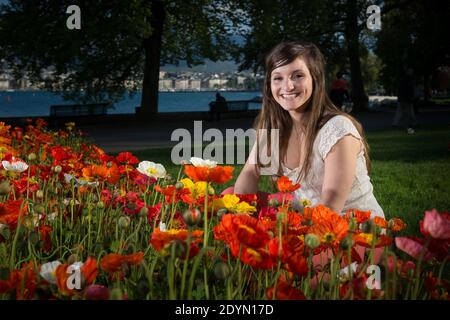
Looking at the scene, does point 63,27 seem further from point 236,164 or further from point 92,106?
point 236,164

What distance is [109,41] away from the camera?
72.6 ft

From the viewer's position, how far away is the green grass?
591 centimetres

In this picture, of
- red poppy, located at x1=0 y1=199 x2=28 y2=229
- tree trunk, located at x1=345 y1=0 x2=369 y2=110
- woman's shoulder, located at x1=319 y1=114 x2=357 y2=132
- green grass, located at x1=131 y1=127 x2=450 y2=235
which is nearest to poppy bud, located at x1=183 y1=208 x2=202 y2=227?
red poppy, located at x1=0 y1=199 x2=28 y2=229

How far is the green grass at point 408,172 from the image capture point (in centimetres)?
591

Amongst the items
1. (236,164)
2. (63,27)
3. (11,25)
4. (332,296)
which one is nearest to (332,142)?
(332,296)

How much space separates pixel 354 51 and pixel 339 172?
2843cm

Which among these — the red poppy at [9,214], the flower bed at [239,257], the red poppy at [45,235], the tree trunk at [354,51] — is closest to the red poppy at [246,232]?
the flower bed at [239,257]

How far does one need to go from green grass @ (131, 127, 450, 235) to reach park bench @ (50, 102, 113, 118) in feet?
35.6

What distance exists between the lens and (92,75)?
23531 mm

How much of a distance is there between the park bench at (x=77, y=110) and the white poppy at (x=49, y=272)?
2009 centimetres

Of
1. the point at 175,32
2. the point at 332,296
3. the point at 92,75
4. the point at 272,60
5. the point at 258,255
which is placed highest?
the point at 175,32

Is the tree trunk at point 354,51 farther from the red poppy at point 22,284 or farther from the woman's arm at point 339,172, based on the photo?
the red poppy at point 22,284

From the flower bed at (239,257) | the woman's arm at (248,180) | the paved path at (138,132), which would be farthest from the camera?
the paved path at (138,132)
